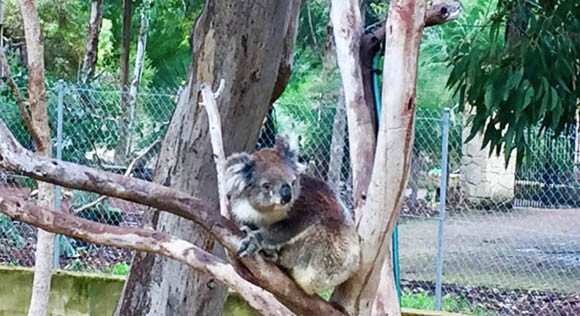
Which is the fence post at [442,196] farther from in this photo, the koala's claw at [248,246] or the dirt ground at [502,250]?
the koala's claw at [248,246]

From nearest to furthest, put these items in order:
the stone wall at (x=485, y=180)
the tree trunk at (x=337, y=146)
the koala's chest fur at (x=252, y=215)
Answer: the koala's chest fur at (x=252, y=215) < the tree trunk at (x=337, y=146) < the stone wall at (x=485, y=180)

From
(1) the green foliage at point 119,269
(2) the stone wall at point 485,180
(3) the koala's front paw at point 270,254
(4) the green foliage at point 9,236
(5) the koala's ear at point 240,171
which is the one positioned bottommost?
(1) the green foliage at point 119,269

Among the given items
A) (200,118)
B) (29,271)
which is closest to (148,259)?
(200,118)

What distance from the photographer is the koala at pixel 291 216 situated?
5.83ft

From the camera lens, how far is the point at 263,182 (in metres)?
1.79

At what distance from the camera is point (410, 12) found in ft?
4.70

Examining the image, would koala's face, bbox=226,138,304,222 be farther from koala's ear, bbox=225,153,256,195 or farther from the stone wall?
the stone wall

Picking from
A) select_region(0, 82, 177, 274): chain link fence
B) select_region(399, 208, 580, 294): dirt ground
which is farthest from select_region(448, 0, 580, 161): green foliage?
select_region(0, 82, 177, 274): chain link fence

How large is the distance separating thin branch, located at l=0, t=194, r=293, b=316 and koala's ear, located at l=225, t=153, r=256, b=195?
20 cm

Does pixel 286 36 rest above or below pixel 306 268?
above

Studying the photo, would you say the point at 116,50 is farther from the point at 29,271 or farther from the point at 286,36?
the point at 286,36

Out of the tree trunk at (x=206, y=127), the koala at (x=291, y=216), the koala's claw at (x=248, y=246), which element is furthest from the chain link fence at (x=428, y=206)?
the koala's claw at (x=248, y=246)

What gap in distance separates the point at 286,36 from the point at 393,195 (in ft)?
4.25

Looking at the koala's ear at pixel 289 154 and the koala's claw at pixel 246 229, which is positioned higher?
the koala's ear at pixel 289 154
